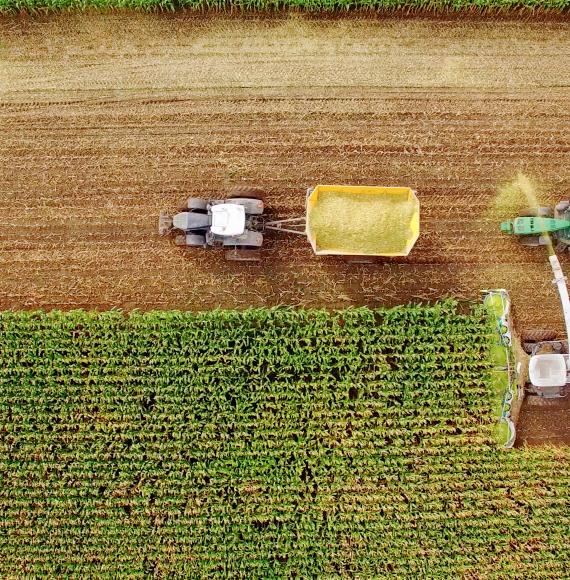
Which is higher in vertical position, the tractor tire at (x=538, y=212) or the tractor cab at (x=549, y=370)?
the tractor tire at (x=538, y=212)

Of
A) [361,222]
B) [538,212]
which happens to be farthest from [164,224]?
[538,212]

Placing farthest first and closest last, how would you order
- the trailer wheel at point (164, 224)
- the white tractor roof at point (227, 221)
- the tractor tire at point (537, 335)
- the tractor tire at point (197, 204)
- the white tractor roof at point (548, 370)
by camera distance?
the tractor tire at point (537, 335), the trailer wheel at point (164, 224), the tractor tire at point (197, 204), the white tractor roof at point (548, 370), the white tractor roof at point (227, 221)

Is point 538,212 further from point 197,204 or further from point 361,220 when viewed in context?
point 197,204

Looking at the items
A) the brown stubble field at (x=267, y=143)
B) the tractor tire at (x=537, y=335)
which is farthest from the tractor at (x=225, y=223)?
the tractor tire at (x=537, y=335)

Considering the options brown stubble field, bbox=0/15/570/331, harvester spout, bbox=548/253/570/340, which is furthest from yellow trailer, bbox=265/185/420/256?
harvester spout, bbox=548/253/570/340

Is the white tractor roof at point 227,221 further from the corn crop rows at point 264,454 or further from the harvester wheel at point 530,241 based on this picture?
the harvester wheel at point 530,241

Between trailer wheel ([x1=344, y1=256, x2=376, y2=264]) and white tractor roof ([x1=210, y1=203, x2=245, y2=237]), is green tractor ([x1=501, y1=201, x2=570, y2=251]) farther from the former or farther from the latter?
white tractor roof ([x1=210, y1=203, x2=245, y2=237])

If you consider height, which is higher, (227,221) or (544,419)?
(227,221)
